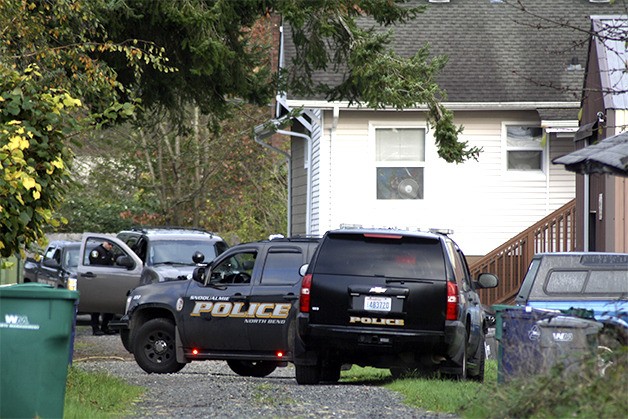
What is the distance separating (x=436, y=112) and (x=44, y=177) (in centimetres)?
885

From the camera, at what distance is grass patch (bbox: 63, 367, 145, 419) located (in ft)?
34.4

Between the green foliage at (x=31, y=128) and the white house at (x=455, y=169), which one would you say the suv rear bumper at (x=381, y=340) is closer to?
the green foliage at (x=31, y=128)

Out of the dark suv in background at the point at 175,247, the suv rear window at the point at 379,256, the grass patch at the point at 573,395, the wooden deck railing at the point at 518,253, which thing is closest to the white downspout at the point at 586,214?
the wooden deck railing at the point at 518,253

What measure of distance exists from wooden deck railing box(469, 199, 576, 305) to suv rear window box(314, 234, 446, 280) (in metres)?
11.4

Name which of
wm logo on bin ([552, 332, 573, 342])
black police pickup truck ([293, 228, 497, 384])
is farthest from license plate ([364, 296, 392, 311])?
wm logo on bin ([552, 332, 573, 342])

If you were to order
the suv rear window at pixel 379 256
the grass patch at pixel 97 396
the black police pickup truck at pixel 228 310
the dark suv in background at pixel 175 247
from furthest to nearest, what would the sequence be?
the dark suv in background at pixel 175 247, the black police pickup truck at pixel 228 310, the suv rear window at pixel 379 256, the grass patch at pixel 97 396

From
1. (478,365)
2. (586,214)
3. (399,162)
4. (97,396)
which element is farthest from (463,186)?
(97,396)

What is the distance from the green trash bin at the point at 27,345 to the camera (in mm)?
8906

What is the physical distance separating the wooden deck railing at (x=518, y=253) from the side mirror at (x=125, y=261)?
6.63 m

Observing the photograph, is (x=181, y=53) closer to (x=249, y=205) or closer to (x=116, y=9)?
(x=116, y=9)

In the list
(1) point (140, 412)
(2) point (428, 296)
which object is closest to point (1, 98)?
(1) point (140, 412)

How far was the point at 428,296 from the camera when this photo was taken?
13750 millimetres

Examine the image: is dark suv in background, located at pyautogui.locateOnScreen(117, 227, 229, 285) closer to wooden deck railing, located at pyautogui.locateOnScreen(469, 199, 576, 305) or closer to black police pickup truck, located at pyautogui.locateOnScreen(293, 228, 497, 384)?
wooden deck railing, located at pyautogui.locateOnScreen(469, 199, 576, 305)

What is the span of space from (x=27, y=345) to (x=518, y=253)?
17.7 metres
